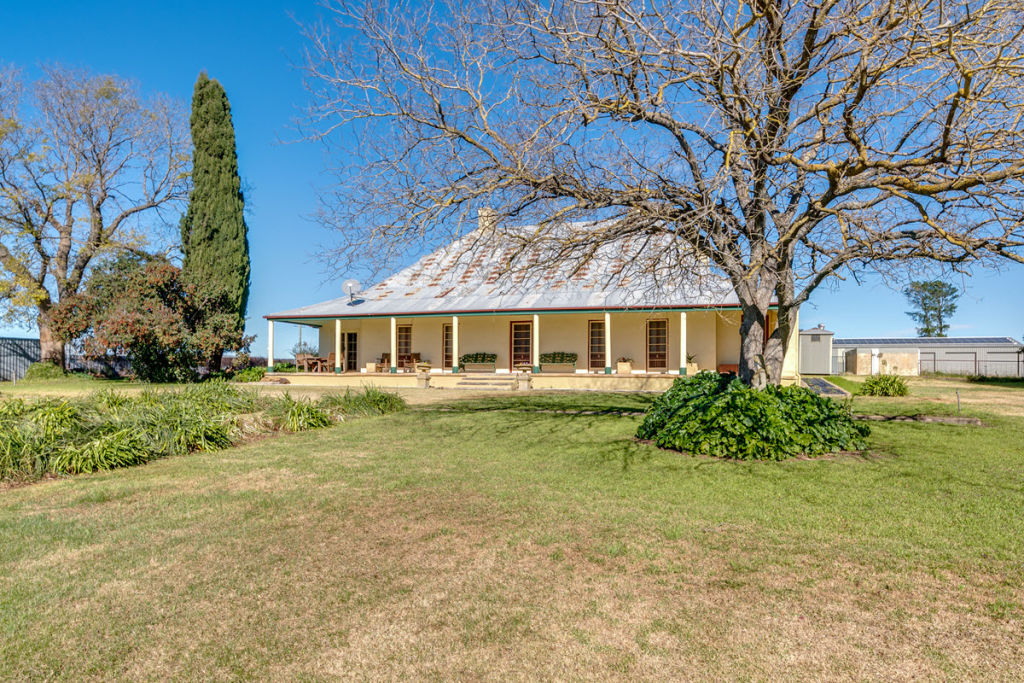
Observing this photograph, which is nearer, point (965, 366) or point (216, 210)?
point (216, 210)

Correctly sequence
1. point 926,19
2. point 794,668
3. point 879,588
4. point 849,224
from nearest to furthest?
1. point 794,668
2. point 879,588
3. point 926,19
4. point 849,224

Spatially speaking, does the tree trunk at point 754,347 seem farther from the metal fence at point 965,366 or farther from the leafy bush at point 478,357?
the metal fence at point 965,366

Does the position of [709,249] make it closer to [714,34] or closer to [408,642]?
[714,34]

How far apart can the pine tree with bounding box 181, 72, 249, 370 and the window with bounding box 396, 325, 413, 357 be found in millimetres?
6862

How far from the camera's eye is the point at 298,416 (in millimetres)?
10891

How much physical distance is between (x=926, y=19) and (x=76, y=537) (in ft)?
32.0

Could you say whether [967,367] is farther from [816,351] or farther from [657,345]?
[657,345]

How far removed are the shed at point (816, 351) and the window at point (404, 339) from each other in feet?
65.0

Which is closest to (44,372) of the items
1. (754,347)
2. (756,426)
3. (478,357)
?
(478,357)

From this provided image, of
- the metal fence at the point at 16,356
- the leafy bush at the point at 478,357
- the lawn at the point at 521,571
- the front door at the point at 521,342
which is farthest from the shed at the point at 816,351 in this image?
the metal fence at the point at 16,356

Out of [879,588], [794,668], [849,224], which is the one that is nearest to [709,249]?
[849,224]

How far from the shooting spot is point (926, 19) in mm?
6664

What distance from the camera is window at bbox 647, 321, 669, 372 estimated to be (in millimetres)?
21703

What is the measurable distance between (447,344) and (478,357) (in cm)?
178
